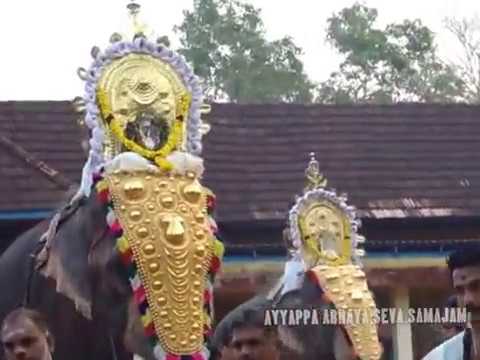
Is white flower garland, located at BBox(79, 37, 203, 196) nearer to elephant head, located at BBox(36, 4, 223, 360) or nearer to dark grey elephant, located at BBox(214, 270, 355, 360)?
elephant head, located at BBox(36, 4, 223, 360)

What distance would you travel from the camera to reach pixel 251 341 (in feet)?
13.3

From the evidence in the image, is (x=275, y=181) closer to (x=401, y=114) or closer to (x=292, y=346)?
(x=401, y=114)

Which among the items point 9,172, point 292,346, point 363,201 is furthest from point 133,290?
point 363,201

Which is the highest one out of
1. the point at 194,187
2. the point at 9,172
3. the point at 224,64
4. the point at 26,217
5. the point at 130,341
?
the point at 224,64

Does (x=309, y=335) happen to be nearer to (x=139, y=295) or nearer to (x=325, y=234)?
(x=325, y=234)

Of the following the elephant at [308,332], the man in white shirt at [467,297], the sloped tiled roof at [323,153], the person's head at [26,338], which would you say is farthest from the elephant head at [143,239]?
the sloped tiled roof at [323,153]

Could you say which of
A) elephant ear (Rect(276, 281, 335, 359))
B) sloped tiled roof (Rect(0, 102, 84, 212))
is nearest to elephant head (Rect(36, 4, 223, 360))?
elephant ear (Rect(276, 281, 335, 359))

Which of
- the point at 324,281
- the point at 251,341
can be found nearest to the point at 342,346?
the point at 324,281

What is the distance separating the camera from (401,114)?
1181 centimetres

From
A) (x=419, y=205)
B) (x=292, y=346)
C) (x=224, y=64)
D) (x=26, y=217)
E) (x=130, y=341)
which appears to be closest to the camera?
(x=130, y=341)

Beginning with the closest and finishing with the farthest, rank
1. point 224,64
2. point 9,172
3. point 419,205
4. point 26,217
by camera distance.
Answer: point 26,217 < point 9,172 < point 419,205 < point 224,64

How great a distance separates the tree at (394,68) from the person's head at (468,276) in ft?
77.3

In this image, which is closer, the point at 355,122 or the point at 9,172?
the point at 9,172

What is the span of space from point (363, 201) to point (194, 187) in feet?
20.6
